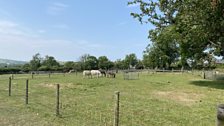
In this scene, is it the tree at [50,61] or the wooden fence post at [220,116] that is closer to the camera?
the wooden fence post at [220,116]

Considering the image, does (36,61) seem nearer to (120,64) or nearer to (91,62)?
(91,62)

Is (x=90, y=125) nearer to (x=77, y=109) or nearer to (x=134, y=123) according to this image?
(x=134, y=123)

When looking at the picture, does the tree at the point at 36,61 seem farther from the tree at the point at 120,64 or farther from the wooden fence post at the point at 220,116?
the wooden fence post at the point at 220,116

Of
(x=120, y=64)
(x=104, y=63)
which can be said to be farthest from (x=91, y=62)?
(x=120, y=64)

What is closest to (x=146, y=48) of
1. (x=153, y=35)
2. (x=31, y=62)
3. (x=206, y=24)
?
(x=31, y=62)

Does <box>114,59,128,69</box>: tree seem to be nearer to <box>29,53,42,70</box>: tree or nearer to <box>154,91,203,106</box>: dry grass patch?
<box>29,53,42,70</box>: tree

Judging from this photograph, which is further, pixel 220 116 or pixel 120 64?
pixel 120 64

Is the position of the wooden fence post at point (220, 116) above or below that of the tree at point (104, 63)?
below

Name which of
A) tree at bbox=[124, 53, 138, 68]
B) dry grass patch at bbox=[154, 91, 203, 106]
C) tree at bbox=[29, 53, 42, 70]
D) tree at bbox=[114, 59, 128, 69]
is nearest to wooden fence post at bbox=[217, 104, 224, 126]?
dry grass patch at bbox=[154, 91, 203, 106]

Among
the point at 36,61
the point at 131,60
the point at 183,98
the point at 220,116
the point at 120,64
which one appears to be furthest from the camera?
the point at 131,60

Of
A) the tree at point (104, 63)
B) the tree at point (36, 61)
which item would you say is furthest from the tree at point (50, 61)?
the tree at point (104, 63)

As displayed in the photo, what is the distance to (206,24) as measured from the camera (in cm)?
432

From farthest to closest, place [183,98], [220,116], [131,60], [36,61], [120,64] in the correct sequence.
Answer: [131,60]
[120,64]
[36,61]
[183,98]
[220,116]

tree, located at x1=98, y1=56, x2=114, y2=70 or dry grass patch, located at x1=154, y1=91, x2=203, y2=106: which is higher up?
tree, located at x1=98, y1=56, x2=114, y2=70
